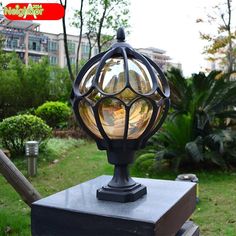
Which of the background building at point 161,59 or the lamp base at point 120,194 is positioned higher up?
the background building at point 161,59

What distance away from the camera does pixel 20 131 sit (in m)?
6.81

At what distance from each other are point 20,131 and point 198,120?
10.9 feet

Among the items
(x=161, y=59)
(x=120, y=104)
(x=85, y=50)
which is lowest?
(x=120, y=104)

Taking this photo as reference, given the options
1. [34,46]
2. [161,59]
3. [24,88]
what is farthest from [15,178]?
[34,46]

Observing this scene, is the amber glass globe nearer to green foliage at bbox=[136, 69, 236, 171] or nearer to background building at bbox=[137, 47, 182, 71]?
background building at bbox=[137, 47, 182, 71]

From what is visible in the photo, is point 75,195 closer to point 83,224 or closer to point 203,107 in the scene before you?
point 83,224

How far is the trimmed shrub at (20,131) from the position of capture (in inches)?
267

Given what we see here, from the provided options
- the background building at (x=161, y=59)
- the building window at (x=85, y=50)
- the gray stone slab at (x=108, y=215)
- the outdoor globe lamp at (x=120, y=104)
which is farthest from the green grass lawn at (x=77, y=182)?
the building window at (x=85, y=50)

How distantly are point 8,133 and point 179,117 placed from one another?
10.6 ft

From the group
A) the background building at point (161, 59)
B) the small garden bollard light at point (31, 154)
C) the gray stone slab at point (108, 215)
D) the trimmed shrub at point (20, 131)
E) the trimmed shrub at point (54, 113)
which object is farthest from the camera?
the trimmed shrub at point (54, 113)

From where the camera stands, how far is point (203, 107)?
584 cm

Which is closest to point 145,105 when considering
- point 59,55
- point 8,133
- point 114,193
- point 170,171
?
point 114,193

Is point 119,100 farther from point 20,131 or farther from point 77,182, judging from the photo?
point 20,131

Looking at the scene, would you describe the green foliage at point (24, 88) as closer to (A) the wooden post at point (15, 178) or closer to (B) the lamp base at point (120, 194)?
(A) the wooden post at point (15, 178)
